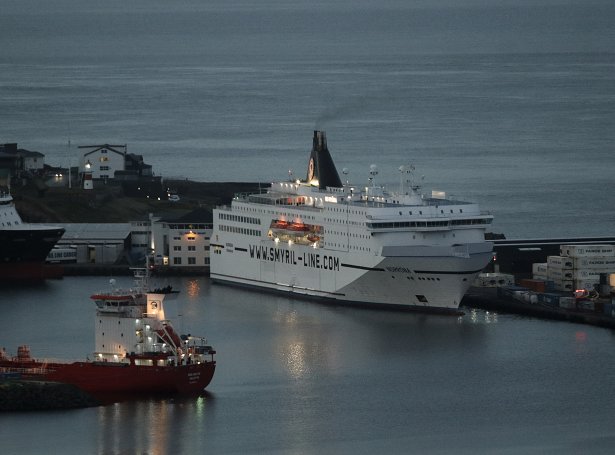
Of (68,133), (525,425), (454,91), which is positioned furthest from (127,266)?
(454,91)

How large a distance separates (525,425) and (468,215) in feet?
36.8

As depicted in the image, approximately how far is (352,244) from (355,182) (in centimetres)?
1953

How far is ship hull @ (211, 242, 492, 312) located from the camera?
40844 mm

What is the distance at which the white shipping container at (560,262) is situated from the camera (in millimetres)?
42625

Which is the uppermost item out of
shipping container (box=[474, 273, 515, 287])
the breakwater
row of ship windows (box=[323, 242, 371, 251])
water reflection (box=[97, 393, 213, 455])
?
row of ship windows (box=[323, 242, 371, 251])

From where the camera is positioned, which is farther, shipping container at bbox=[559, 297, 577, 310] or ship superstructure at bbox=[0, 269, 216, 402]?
shipping container at bbox=[559, 297, 577, 310]

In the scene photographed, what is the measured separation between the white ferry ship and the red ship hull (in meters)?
9.77

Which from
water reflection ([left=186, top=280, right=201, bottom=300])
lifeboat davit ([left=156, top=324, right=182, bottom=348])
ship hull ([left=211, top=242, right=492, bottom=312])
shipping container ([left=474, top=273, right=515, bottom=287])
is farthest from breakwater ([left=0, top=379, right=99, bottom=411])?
shipping container ([left=474, top=273, right=515, bottom=287])

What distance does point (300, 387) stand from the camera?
33.4 meters

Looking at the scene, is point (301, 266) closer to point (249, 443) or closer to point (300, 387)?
point (300, 387)

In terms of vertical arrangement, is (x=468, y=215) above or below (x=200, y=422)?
above

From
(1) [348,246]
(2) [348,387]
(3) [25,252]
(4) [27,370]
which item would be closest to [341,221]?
(1) [348,246]

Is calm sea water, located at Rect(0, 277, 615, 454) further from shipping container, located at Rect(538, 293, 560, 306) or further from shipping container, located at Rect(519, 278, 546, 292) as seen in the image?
shipping container, located at Rect(519, 278, 546, 292)

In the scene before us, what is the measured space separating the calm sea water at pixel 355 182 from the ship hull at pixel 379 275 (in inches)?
22.3
